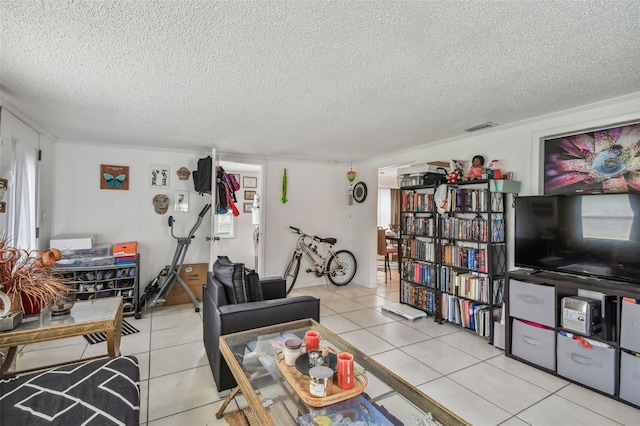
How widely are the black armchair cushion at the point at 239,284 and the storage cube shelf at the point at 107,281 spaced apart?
1883 millimetres

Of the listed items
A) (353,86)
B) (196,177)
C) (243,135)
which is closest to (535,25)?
(353,86)

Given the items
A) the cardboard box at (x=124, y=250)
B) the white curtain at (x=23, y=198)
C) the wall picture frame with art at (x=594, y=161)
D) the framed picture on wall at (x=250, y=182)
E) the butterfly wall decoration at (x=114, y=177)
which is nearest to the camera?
the wall picture frame with art at (x=594, y=161)

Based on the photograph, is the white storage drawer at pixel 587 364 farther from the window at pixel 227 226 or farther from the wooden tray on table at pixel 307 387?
the window at pixel 227 226

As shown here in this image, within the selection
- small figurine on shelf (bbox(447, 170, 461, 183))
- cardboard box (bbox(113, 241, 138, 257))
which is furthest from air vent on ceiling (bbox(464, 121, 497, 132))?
cardboard box (bbox(113, 241, 138, 257))

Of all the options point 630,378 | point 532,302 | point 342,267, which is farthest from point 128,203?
point 630,378

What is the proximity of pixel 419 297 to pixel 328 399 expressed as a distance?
9.16 ft

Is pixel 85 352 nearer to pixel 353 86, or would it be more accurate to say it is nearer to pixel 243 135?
pixel 243 135

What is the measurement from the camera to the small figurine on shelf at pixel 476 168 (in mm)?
3209

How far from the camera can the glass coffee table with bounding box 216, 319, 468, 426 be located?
133 cm

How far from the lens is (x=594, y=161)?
2559mm

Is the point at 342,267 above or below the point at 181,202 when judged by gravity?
below

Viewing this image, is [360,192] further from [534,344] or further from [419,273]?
[534,344]

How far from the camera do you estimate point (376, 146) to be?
13.5 feet

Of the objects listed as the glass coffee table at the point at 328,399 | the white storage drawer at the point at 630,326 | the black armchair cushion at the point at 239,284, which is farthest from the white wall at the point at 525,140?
the black armchair cushion at the point at 239,284
